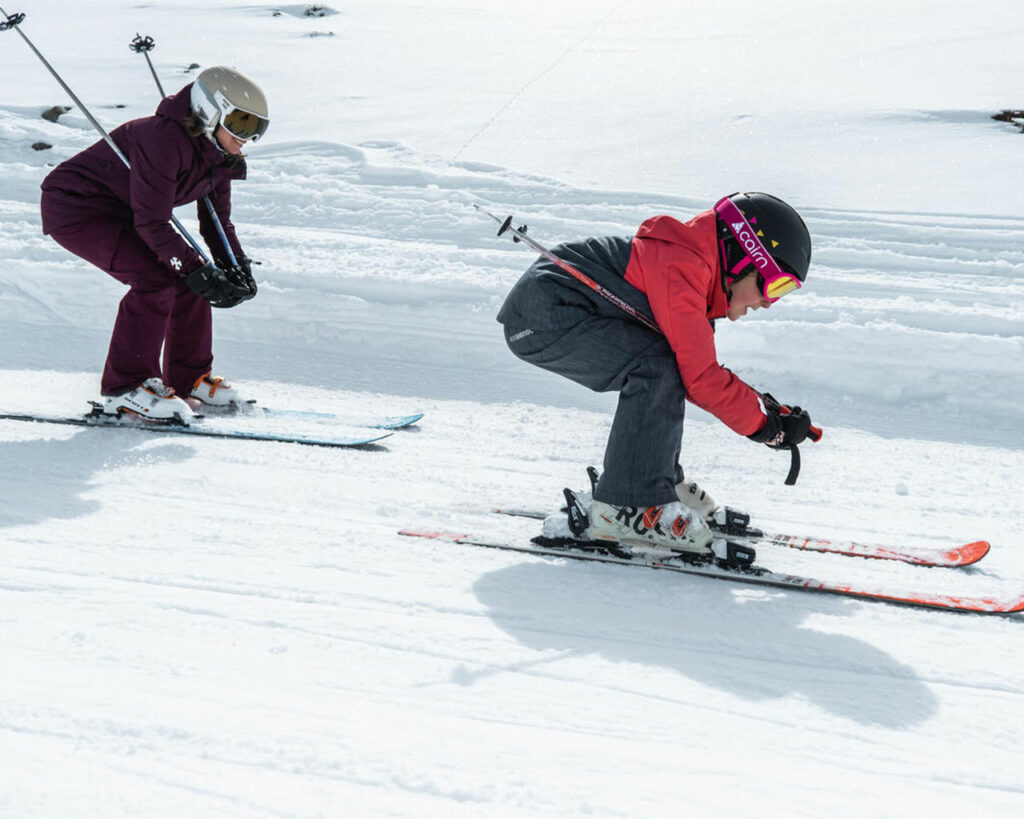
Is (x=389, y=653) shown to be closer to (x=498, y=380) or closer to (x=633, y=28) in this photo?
(x=498, y=380)

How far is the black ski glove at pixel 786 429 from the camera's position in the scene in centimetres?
291

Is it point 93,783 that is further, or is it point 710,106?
point 710,106

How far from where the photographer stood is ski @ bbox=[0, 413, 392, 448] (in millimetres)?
4094

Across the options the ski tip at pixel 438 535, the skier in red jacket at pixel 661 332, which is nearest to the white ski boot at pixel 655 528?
the skier in red jacket at pixel 661 332

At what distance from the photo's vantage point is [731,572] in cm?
301

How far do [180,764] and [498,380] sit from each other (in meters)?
3.28

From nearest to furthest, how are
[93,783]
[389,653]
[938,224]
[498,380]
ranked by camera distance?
[93,783] → [389,653] → [498,380] → [938,224]

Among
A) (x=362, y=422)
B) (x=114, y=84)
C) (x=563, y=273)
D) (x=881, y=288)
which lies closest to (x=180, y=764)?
(x=563, y=273)

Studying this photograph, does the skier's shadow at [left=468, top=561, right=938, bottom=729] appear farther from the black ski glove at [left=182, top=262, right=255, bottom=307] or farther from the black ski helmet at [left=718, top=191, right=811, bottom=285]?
the black ski glove at [left=182, top=262, right=255, bottom=307]

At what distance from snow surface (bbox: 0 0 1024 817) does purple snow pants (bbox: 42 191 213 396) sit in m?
0.34

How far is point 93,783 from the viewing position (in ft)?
5.88

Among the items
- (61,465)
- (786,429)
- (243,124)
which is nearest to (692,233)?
(786,429)

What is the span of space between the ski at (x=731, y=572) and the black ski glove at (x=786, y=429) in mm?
397

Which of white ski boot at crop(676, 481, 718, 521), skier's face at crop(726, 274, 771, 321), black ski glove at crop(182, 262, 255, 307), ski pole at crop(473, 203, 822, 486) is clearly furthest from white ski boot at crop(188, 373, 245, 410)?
skier's face at crop(726, 274, 771, 321)
